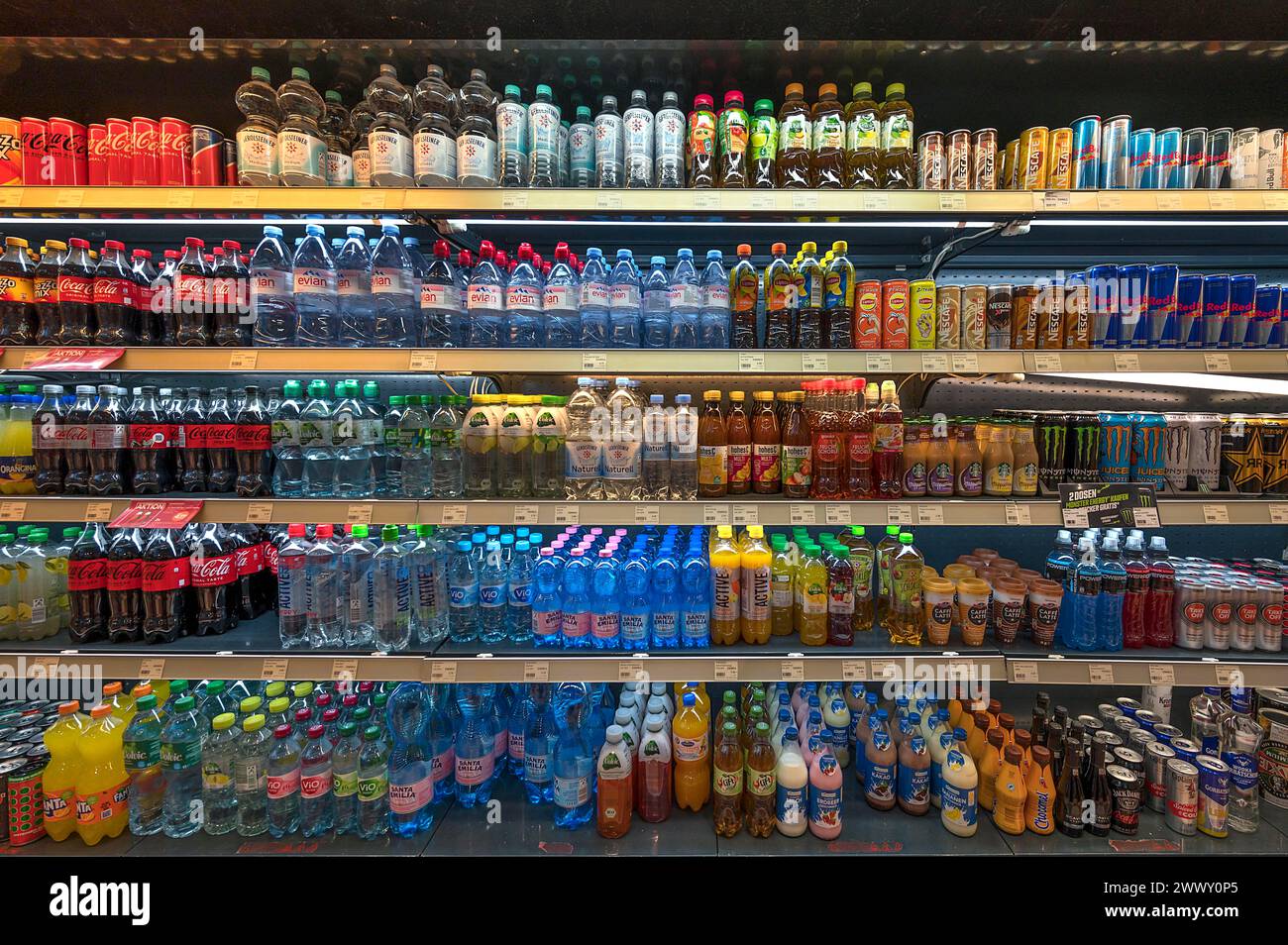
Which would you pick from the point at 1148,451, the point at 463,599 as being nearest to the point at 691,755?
the point at 463,599

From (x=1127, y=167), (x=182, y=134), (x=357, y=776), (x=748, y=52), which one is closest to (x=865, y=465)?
(x=1127, y=167)

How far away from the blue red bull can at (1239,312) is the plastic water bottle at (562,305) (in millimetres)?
2265

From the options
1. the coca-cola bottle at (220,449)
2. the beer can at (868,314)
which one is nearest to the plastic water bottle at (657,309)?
the beer can at (868,314)

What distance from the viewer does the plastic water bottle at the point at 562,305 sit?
193 centimetres

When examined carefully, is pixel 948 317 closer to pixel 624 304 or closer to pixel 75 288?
pixel 624 304

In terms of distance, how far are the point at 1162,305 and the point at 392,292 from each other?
2650 mm

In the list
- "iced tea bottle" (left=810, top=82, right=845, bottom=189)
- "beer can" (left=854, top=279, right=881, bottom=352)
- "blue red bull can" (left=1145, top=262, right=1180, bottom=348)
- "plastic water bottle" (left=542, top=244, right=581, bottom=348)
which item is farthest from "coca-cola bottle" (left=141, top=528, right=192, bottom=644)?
"blue red bull can" (left=1145, top=262, right=1180, bottom=348)

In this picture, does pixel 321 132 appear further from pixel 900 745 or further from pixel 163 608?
pixel 900 745

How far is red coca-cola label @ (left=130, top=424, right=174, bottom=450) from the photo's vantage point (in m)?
1.92

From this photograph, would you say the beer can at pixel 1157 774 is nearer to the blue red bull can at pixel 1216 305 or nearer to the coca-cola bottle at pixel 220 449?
the blue red bull can at pixel 1216 305

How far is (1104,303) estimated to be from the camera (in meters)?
1.88

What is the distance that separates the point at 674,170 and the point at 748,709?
6.45 feet

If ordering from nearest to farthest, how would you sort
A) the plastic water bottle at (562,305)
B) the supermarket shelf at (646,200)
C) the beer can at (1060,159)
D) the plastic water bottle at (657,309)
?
the supermarket shelf at (646,200) → the beer can at (1060,159) → the plastic water bottle at (562,305) → the plastic water bottle at (657,309)
